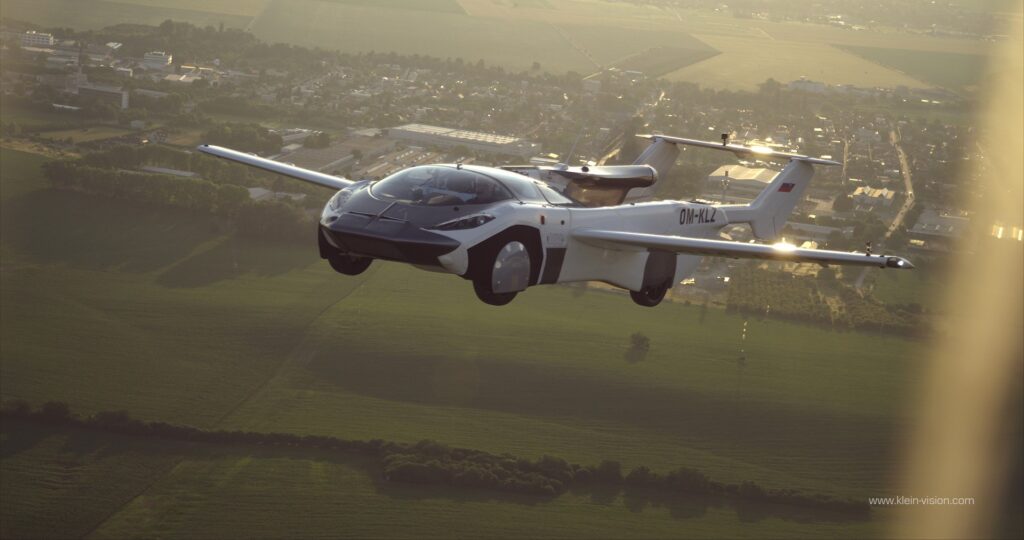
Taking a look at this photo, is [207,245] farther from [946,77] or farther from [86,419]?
[946,77]

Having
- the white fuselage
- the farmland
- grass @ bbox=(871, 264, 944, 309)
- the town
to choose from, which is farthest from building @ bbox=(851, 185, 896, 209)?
the white fuselage

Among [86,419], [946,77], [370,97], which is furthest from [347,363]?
[946,77]

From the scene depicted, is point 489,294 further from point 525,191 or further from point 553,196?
point 553,196

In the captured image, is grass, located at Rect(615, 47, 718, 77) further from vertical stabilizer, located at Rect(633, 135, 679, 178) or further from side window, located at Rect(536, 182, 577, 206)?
side window, located at Rect(536, 182, 577, 206)

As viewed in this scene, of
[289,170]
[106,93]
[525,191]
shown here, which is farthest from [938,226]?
[106,93]

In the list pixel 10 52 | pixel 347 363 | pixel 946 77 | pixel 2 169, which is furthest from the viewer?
pixel 946 77
